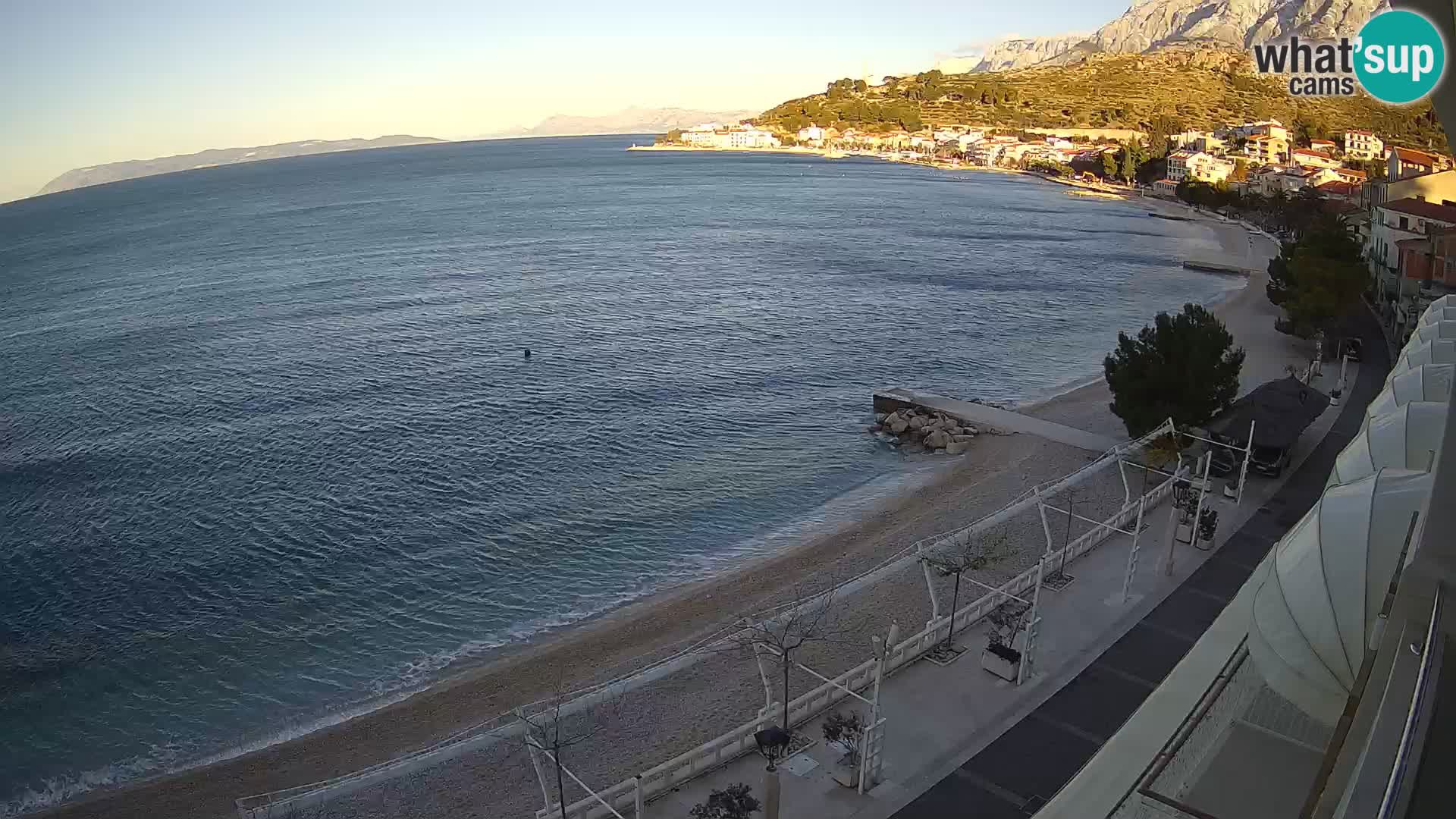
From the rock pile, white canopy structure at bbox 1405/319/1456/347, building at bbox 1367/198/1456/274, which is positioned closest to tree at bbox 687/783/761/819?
white canopy structure at bbox 1405/319/1456/347

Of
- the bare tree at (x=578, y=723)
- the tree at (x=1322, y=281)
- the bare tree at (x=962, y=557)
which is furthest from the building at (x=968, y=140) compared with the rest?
the bare tree at (x=578, y=723)

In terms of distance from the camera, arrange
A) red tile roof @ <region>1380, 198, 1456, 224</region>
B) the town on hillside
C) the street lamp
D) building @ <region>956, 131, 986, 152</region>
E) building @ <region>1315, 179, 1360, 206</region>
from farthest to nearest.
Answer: building @ <region>956, 131, 986, 152</region>
building @ <region>1315, 179, 1360, 206</region>
red tile roof @ <region>1380, 198, 1456, 224</region>
the town on hillside
the street lamp

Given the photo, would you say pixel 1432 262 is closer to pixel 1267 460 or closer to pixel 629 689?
pixel 1267 460

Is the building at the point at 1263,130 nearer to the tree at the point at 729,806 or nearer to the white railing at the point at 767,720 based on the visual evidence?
the white railing at the point at 767,720

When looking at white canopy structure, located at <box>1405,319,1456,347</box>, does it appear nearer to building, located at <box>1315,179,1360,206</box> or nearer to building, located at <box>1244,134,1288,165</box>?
building, located at <box>1315,179,1360,206</box>

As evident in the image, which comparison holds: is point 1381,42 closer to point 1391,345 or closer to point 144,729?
point 1391,345

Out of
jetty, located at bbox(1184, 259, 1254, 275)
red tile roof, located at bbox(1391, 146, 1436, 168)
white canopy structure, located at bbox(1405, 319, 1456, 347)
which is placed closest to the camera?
white canopy structure, located at bbox(1405, 319, 1456, 347)

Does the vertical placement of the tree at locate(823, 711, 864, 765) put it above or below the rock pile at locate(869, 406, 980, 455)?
above

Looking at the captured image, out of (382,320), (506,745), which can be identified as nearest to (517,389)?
(382,320)
